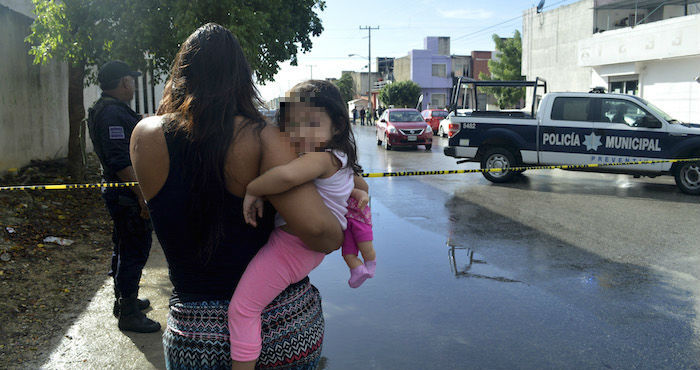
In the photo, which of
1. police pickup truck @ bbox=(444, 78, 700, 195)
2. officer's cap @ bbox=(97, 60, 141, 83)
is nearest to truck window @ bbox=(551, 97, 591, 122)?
police pickup truck @ bbox=(444, 78, 700, 195)

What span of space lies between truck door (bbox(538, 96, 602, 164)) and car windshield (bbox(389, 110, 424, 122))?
1117 centimetres

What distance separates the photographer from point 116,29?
9.70 meters

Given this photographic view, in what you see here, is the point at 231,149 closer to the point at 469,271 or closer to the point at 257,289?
the point at 257,289

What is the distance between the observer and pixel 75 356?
397 cm

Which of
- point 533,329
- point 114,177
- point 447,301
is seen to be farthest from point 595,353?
point 114,177

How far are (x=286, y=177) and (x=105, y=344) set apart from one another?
3096 mm

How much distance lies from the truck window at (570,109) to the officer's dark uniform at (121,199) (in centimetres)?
968

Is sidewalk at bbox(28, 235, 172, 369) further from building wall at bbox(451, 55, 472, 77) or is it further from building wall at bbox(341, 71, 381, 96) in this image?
building wall at bbox(341, 71, 381, 96)

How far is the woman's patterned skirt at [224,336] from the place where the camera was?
192 centimetres

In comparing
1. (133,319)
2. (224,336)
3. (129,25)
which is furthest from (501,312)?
(129,25)

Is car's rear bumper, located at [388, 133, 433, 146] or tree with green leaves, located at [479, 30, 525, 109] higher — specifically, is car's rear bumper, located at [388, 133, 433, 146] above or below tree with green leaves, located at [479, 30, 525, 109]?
below

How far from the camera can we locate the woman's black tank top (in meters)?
1.79

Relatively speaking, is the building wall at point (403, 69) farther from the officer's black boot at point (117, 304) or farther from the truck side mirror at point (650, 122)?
the officer's black boot at point (117, 304)

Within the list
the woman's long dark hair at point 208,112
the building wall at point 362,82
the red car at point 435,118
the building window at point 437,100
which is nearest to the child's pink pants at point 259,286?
the woman's long dark hair at point 208,112
